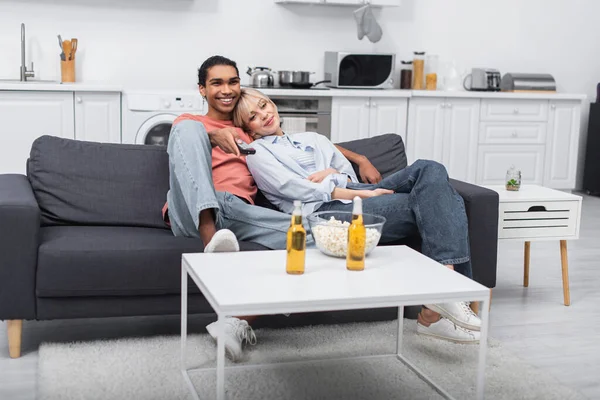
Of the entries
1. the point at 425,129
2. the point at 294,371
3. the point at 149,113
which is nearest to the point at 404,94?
the point at 425,129

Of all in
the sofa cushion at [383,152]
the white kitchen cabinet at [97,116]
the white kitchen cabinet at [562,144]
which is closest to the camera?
the sofa cushion at [383,152]

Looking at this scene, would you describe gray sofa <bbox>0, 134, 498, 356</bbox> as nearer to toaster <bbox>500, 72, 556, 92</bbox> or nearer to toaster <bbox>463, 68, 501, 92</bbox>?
toaster <bbox>463, 68, 501, 92</bbox>

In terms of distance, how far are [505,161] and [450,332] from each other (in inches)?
134

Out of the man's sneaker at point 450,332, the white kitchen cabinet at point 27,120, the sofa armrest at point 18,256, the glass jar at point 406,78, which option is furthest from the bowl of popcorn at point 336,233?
the glass jar at point 406,78

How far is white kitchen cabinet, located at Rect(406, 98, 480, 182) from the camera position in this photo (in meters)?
5.71

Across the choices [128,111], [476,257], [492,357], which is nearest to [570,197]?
[476,257]

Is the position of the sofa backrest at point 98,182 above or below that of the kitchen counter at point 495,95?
below

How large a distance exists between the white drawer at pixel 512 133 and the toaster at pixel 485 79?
29 centimetres

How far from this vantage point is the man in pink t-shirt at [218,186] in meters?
2.69

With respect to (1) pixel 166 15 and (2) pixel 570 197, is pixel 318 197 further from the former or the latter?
(1) pixel 166 15

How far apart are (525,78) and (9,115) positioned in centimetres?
370

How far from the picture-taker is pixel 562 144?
6137 millimetres

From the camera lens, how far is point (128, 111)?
502cm

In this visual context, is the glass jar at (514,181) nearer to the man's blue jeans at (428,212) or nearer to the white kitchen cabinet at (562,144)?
the man's blue jeans at (428,212)
